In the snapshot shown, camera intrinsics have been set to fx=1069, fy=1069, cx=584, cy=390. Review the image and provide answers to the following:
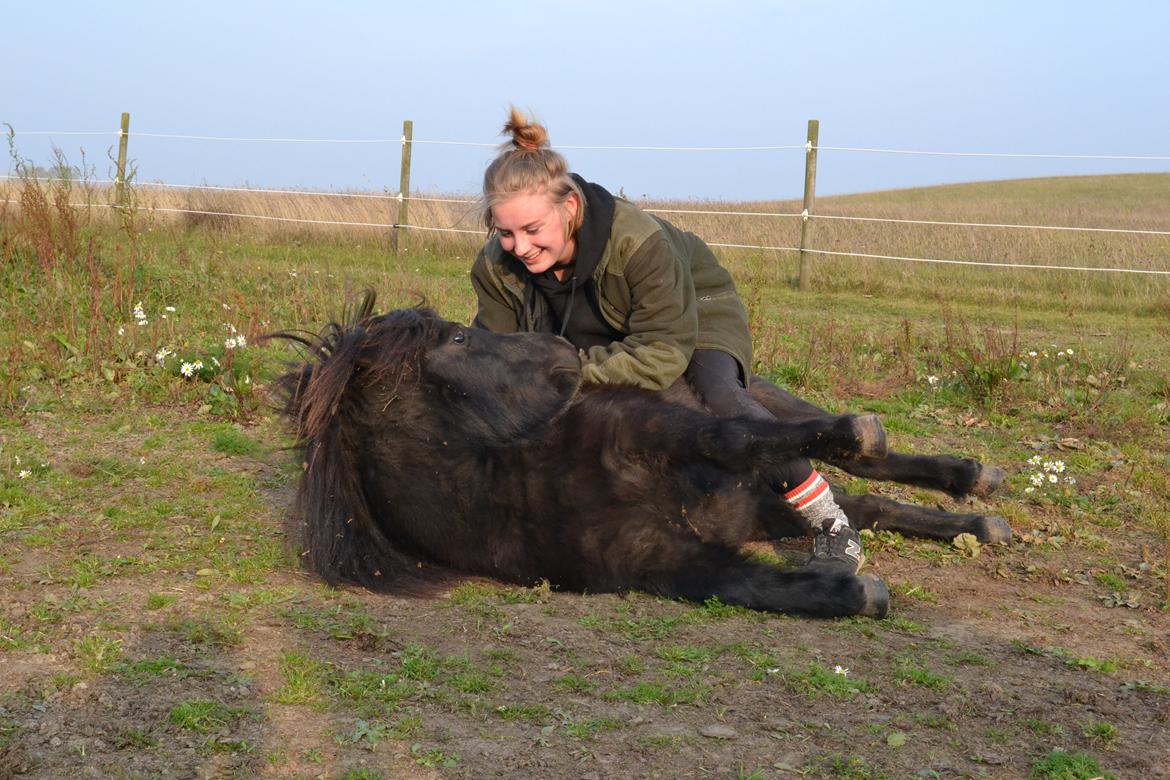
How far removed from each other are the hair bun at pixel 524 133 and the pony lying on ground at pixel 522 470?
0.65 meters

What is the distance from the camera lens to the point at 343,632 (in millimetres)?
2906

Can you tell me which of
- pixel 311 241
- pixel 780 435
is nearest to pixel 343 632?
pixel 780 435

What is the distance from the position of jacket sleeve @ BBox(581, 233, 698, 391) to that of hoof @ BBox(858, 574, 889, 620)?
91 centimetres

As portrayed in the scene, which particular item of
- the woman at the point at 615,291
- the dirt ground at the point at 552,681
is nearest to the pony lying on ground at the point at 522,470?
the dirt ground at the point at 552,681

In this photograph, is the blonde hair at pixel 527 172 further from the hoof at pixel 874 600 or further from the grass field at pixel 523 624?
the hoof at pixel 874 600

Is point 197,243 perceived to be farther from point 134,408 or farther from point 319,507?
point 319,507

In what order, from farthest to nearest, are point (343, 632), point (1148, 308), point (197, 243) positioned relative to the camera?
1. point (197, 243)
2. point (1148, 308)
3. point (343, 632)

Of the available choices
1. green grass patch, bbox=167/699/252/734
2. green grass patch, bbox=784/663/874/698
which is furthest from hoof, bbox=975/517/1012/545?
green grass patch, bbox=167/699/252/734

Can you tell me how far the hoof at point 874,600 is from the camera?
3119mm

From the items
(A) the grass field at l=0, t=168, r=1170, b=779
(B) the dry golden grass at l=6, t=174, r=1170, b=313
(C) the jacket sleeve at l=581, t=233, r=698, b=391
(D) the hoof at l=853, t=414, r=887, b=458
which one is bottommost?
(A) the grass field at l=0, t=168, r=1170, b=779

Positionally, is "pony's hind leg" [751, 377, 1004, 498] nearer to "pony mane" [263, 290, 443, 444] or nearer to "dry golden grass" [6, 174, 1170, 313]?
"pony mane" [263, 290, 443, 444]

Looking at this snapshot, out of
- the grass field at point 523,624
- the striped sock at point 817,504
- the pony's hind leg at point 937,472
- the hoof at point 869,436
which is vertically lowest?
the grass field at point 523,624

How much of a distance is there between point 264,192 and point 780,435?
14071 mm

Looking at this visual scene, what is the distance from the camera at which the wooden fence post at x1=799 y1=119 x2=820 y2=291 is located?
12.1 meters
